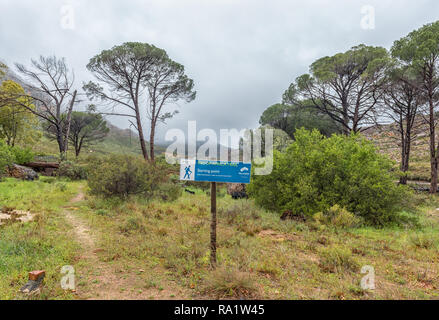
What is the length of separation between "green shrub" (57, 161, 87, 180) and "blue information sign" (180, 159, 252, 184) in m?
17.0

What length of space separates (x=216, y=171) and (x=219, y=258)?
1731 millimetres

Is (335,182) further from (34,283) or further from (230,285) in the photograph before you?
(34,283)

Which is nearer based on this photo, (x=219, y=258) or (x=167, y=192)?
(x=219, y=258)

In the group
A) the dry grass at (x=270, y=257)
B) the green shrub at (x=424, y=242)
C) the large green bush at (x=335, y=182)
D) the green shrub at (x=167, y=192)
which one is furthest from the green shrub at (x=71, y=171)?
the green shrub at (x=424, y=242)

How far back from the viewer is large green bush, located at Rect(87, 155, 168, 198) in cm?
1023

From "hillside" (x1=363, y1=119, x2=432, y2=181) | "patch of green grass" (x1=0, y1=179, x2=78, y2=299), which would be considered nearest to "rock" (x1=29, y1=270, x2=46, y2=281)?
"patch of green grass" (x1=0, y1=179, x2=78, y2=299)

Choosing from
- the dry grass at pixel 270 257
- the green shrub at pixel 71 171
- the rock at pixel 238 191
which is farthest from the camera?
the green shrub at pixel 71 171

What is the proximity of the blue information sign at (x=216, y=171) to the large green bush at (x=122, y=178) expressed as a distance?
7.14m

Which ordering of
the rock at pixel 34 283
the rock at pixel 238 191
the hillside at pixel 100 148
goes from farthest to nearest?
1. the hillside at pixel 100 148
2. the rock at pixel 238 191
3. the rock at pixel 34 283

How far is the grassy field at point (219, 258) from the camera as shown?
11.1 ft

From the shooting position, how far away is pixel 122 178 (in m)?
10.4

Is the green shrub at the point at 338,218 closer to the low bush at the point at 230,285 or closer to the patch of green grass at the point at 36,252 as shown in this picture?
the low bush at the point at 230,285

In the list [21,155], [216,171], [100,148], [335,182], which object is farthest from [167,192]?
[100,148]

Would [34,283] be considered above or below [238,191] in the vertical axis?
below
